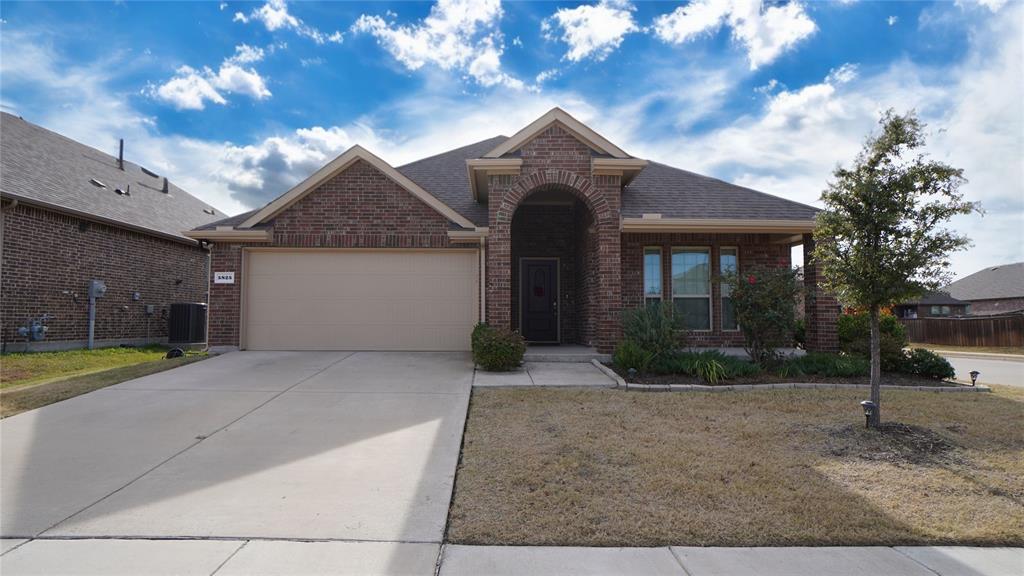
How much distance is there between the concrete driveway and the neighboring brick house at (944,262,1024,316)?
41749 mm

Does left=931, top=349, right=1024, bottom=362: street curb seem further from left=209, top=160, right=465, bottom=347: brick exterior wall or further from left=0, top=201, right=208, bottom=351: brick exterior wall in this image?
left=0, top=201, right=208, bottom=351: brick exterior wall

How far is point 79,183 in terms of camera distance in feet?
48.1

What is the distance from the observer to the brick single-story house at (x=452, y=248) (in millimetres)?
10789

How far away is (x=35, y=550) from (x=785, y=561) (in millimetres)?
4635

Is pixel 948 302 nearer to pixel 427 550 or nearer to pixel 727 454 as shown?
pixel 727 454

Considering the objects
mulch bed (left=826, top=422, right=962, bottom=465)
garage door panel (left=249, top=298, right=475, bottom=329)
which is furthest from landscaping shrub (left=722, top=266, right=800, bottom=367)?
garage door panel (left=249, top=298, right=475, bottom=329)

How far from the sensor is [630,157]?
10688mm

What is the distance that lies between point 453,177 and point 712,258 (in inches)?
271

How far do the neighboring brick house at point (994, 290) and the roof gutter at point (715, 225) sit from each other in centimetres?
3316

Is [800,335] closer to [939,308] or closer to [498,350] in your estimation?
[498,350]

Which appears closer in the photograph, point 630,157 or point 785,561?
point 785,561

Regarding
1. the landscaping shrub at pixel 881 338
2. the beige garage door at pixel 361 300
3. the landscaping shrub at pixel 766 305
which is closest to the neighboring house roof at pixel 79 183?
the beige garage door at pixel 361 300

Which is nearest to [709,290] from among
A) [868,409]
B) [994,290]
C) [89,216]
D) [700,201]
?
[700,201]

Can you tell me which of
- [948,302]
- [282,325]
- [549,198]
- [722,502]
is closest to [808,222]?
[549,198]
